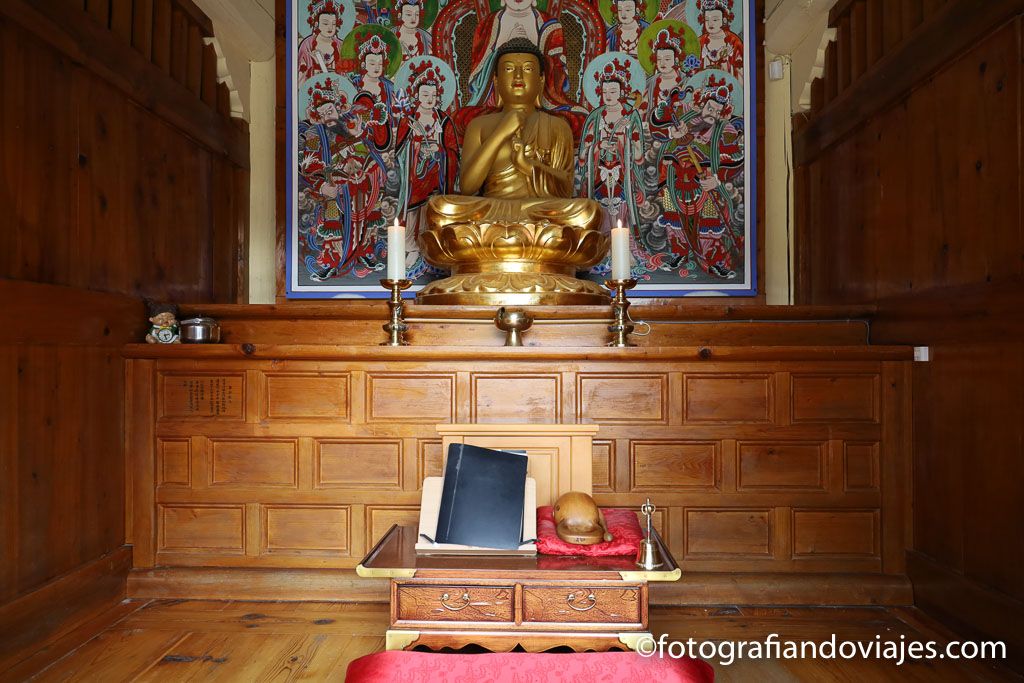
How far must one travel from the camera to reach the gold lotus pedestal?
8.51ft

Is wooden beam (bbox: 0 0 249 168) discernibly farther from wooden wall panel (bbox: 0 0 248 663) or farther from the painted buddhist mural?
the painted buddhist mural

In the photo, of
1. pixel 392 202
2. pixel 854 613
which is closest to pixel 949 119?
pixel 854 613

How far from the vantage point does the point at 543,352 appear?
212 centimetres

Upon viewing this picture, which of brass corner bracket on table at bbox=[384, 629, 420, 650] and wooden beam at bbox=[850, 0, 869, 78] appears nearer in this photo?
brass corner bracket on table at bbox=[384, 629, 420, 650]

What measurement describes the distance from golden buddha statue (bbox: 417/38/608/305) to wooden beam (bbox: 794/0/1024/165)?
3.26 feet

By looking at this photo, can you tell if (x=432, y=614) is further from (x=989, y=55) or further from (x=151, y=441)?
(x=989, y=55)

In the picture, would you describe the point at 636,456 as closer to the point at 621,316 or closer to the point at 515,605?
the point at 621,316

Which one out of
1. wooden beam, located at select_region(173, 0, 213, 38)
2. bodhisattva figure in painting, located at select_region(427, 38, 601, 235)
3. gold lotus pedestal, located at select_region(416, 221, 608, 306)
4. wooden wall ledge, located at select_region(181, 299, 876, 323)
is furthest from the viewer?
bodhisattva figure in painting, located at select_region(427, 38, 601, 235)

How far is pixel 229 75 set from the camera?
3121 millimetres

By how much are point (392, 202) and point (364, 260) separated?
305 millimetres

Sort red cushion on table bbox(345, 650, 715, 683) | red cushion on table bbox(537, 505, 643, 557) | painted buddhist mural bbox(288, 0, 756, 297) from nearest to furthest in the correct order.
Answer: red cushion on table bbox(345, 650, 715, 683) → red cushion on table bbox(537, 505, 643, 557) → painted buddhist mural bbox(288, 0, 756, 297)

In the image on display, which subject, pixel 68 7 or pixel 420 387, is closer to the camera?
pixel 68 7

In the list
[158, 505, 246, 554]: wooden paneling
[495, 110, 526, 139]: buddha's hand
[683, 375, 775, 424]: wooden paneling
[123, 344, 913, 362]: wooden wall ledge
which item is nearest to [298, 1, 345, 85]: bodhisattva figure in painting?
[495, 110, 526, 139]: buddha's hand

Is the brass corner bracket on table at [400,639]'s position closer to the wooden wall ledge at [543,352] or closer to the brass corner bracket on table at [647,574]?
the brass corner bracket on table at [647,574]
